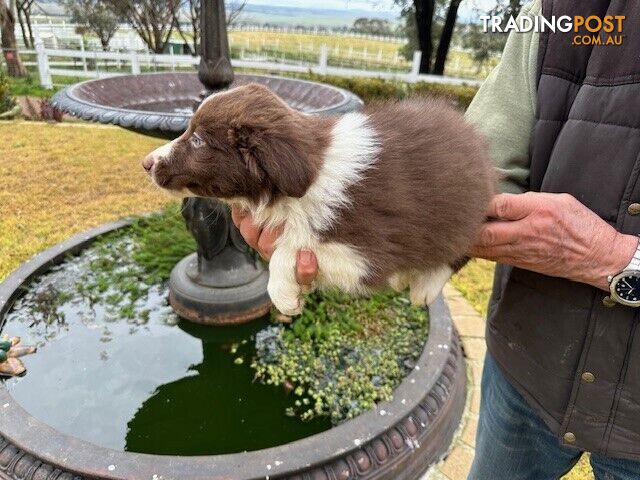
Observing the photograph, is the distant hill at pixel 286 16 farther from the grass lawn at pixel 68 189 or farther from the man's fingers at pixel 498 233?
the man's fingers at pixel 498 233

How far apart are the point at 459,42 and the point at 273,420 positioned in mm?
24351

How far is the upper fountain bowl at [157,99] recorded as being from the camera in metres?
2.80

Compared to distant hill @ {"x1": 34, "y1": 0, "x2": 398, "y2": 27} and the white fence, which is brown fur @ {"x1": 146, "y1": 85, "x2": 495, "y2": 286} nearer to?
the white fence

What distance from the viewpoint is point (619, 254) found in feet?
4.70

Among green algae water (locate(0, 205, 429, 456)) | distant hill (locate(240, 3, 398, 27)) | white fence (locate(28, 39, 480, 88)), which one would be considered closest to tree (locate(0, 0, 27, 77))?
white fence (locate(28, 39, 480, 88))

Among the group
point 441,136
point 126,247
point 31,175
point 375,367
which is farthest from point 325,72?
point 441,136

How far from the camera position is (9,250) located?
5.02 meters

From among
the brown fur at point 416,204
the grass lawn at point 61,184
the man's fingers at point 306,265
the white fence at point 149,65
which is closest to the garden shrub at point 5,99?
the grass lawn at point 61,184

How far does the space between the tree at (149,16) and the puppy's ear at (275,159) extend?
22.6m

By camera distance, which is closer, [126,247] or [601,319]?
[601,319]

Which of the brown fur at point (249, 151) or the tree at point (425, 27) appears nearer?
the brown fur at point (249, 151)

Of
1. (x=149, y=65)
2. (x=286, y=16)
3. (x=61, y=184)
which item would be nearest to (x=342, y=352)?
(x=61, y=184)

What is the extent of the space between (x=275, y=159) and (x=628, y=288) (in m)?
1.09

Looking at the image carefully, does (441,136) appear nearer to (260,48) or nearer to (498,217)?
(498,217)
